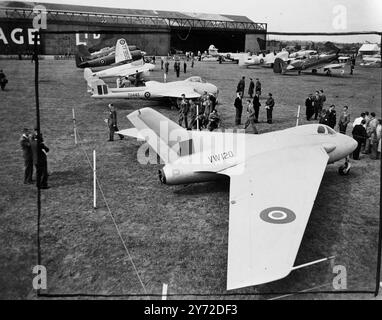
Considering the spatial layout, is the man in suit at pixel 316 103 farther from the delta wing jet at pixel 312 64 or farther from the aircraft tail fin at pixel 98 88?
the delta wing jet at pixel 312 64

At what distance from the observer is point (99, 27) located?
151 feet

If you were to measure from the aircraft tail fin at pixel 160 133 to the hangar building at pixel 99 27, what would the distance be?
27.6 m

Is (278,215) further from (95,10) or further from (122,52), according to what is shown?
(95,10)

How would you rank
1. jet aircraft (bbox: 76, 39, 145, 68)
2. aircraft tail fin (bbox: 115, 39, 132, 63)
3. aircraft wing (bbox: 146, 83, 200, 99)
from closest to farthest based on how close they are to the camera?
aircraft wing (bbox: 146, 83, 200, 99) < aircraft tail fin (bbox: 115, 39, 132, 63) < jet aircraft (bbox: 76, 39, 145, 68)

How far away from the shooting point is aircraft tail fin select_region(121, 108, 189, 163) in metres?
11.8

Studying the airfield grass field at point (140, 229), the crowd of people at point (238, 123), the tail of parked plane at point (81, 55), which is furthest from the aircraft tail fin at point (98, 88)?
the tail of parked plane at point (81, 55)

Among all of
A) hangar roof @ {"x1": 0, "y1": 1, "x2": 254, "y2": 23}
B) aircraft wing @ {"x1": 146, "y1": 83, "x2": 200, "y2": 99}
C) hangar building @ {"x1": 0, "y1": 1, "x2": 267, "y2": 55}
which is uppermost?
hangar roof @ {"x1": 0, "y1": 1, "x2": 254, "y2": 23}

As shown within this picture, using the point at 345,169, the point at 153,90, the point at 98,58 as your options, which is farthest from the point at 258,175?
the point at 98,58

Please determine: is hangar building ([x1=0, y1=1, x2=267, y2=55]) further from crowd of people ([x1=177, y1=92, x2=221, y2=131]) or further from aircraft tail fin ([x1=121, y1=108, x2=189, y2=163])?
aircraft tail fin ([x1=121, y1=108, x2=189, y2=163])

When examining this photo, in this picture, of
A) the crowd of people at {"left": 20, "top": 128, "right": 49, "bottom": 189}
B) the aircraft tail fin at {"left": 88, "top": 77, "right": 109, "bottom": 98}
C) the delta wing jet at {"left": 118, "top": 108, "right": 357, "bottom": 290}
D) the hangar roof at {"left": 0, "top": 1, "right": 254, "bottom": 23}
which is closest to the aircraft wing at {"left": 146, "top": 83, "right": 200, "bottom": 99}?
the aircraft tail fin at {"left": 88, "top": 77, "right": 109, "bottom": 98}

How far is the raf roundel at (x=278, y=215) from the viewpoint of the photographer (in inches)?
294

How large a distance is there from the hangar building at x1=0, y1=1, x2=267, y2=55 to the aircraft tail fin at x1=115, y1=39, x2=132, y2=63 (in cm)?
675

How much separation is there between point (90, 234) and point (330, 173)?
9307 millimetres

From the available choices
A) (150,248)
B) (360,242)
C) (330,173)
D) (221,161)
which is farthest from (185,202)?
(330,173)
